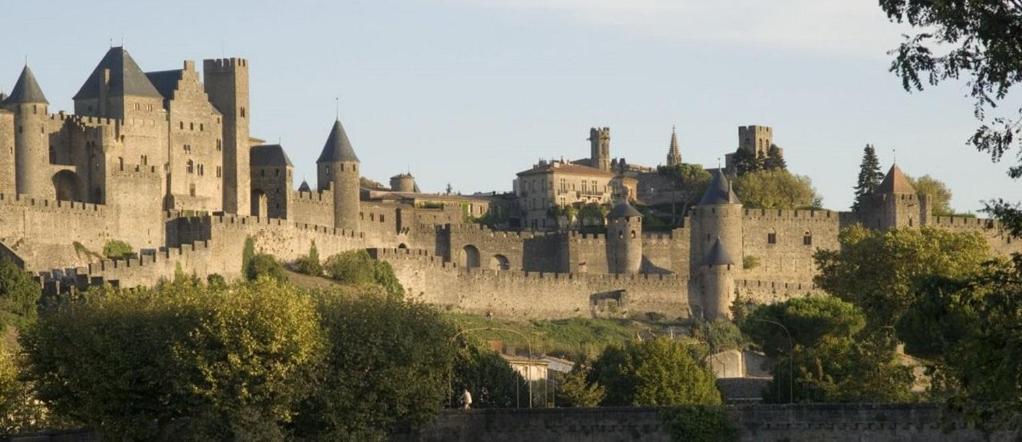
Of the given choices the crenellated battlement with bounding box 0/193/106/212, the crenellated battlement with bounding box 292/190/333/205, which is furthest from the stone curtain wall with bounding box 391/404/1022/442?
the crenellated battlement with bounding box 292/190/333/205

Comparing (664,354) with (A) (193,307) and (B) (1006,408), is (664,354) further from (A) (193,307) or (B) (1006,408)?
(B) (1006,408)

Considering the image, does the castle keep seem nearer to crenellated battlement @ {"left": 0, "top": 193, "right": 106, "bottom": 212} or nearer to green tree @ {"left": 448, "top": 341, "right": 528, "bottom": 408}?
crenellated battlement @ {"left": 0, "top": 193, "right": 106, "bottom": 212}

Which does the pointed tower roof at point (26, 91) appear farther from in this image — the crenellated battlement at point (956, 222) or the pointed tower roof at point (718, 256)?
the crenellated battlement at point (956, 222)

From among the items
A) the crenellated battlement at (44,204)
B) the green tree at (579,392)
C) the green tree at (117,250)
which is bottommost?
the green tree at (579,392)

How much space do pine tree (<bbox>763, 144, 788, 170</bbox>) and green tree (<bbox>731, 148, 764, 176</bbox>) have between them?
1.61 feet

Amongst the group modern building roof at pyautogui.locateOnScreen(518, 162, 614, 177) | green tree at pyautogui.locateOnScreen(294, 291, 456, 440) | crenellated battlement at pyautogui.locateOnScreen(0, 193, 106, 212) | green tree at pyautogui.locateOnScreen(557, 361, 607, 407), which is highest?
modern building roof at pyautogui.locateOnScreen(518, 162, 614, 177)

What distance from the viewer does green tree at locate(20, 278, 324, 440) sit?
5159 cm

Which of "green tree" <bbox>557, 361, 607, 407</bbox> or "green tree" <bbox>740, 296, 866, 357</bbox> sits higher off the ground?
"green tree" <bbox>740, 296, 866, 357</bbox>

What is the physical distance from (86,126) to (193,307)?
116 ft

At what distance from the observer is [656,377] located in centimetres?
6275

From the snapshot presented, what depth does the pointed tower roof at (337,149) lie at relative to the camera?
323ft

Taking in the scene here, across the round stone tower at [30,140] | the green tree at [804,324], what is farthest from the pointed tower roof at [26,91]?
the green tree at [804,324]

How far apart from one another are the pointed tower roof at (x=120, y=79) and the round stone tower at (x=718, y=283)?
942 inches

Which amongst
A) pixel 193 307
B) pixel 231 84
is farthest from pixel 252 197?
pixel 193 307
